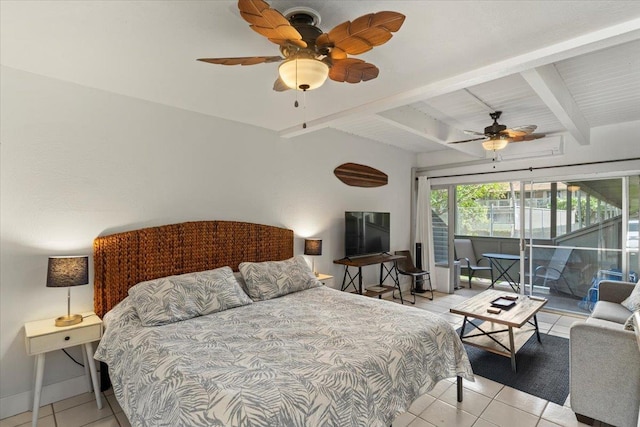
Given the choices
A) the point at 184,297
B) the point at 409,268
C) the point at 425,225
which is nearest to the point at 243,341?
the point at 184,297

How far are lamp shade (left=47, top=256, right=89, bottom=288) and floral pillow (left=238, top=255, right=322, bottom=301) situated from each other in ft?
4.37

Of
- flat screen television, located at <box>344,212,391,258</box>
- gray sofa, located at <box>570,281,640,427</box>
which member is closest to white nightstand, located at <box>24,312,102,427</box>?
flat screen television, located at <box>344,212,391,258</box>

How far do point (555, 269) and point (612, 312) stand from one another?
2058mm

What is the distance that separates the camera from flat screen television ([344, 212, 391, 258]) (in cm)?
465

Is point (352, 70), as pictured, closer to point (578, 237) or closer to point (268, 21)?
point (268, 21)

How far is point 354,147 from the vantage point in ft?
16.6

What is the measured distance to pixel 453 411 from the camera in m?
2.36

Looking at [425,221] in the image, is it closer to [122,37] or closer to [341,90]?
[341,90]

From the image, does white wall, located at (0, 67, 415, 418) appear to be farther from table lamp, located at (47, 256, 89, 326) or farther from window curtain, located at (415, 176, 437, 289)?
window curtain, located at (415, 176, 437, 289)

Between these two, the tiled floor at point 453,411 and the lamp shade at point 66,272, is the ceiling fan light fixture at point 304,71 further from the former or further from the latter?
the tiled floor at point 453,411

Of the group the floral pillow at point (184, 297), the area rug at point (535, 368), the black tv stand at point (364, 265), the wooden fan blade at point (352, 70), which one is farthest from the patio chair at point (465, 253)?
the wooden fan blade at point (352, 70)

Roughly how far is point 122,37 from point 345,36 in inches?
55.6

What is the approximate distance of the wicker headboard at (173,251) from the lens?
2.71 m

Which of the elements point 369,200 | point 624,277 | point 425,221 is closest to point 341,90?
point 369,200
